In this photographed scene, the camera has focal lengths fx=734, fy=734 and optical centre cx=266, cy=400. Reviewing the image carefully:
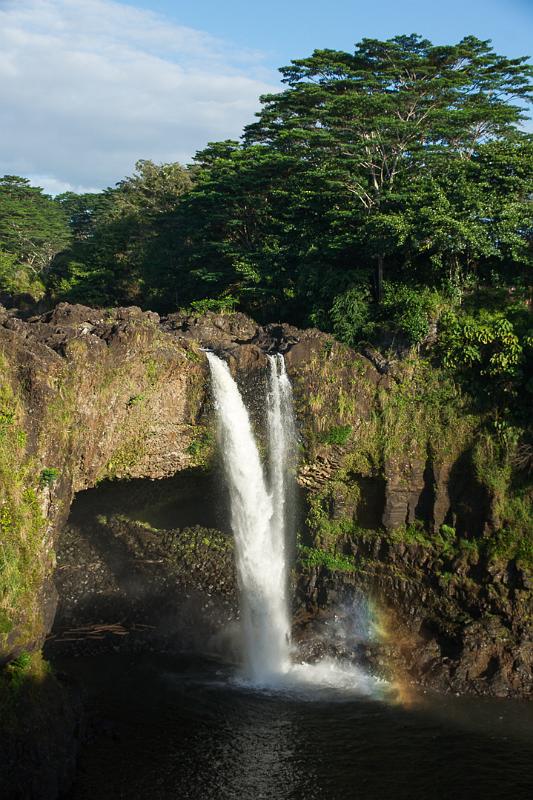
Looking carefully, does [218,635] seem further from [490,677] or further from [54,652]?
[490,677]

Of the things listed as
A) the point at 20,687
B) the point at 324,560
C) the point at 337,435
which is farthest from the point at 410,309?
the point at 20,687

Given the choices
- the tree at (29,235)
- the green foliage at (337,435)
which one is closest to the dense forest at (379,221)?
the green foliage at (337,435)

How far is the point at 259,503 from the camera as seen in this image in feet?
76.3

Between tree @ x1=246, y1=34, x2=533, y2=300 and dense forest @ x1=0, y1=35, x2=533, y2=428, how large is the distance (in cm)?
8

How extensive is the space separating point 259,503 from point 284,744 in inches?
313

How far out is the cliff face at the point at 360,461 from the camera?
2039cm

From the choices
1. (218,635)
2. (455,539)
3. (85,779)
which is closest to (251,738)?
(85,779)

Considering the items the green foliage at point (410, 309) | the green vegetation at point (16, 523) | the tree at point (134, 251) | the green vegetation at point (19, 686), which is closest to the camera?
the green vegetation at point (19, 686)

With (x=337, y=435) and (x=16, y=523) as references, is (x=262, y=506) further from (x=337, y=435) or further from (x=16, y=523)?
(x=16, y=523)

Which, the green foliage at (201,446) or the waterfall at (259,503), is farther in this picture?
the green foliage at (201,446)

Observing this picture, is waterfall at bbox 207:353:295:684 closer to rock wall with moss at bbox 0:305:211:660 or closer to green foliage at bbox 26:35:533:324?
rock wall with moss at bbox 0:305:211:660

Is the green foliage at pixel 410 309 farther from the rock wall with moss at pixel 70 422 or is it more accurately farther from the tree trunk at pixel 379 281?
the rock wall with moss at pixel 70 422

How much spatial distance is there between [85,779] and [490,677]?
11104 mm

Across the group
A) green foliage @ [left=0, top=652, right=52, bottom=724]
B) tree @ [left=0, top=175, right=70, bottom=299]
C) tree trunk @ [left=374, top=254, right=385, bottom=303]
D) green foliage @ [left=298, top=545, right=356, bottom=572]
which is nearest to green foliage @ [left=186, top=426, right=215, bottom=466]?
green foliage @ [left=298, top=545, right=356, bottom=572]
